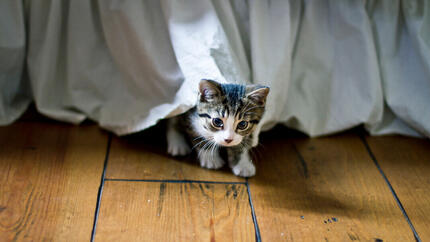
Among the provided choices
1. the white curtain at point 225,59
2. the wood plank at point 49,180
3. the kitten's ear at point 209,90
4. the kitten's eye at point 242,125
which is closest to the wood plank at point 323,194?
the white curtain at point 225,59

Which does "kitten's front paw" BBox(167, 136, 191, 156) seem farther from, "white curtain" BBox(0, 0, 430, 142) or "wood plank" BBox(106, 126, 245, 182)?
"white curtain" BBox(0, 0, 430, 142)

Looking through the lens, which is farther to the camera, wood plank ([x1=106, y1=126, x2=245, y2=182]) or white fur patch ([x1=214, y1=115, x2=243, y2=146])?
wood plank ([x1=106, y1=126, x2=245, y2=182])

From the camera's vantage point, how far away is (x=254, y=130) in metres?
1.42

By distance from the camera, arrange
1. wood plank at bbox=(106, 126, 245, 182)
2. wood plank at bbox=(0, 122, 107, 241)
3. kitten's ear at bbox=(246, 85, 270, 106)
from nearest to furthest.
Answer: wood plank at bbox=(0, 122, 107, 241) < kitten's ear at bbox=(246, 85, 270, 106) < wood plank at bbox=(106, 126, 245, 182)

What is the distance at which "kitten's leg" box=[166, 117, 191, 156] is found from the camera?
1554 mm

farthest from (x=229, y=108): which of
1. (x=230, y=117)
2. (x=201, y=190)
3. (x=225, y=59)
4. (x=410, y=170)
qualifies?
(x=410, y=170)

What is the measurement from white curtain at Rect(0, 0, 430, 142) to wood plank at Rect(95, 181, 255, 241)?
255mm

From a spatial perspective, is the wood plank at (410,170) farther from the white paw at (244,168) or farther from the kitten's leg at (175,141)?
the kitten's leg at (175,141)

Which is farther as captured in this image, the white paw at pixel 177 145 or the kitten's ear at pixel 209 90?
the white paw at pixel 177 145

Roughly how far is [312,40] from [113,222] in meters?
0.93

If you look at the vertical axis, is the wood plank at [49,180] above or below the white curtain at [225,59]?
below

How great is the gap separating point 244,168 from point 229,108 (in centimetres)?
26

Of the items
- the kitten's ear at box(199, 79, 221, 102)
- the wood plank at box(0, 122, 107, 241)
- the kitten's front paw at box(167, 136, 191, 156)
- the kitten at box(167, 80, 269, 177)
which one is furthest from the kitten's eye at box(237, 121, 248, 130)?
the wood plank at box(0, 122, 107, 241)

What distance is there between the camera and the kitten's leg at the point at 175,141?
5.10 feet
